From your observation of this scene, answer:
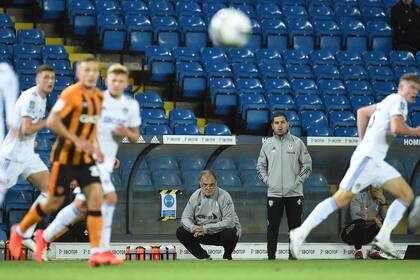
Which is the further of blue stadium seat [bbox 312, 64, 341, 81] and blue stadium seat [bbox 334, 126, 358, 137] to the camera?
blue stadium seat [bbox 312, 64, 341, 81]

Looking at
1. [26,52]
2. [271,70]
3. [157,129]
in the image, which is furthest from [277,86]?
[26,52]

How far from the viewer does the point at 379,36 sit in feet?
71.6

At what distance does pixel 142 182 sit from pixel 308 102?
4379 mm

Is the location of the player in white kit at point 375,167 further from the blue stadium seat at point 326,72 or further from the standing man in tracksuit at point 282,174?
the blue stadium seat at point 326,72

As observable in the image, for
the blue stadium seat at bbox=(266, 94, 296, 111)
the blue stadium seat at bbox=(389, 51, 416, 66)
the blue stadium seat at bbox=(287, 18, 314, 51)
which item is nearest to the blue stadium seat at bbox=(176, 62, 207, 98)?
the blue stadium seat at bbox=(266, 94, 296, 111)

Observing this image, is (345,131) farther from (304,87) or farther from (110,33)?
(110,33)

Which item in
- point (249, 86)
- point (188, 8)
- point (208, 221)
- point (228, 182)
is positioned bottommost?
point (208, 221)

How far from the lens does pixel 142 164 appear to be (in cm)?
1567

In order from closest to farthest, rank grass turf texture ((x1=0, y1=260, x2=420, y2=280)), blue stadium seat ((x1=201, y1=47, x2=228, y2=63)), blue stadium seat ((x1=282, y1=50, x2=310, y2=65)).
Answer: grass turf texture ((x1=0, y1=260, x2=420, y2=280)) → blue stadium seat ((x1=201, y1=47, x2=228, y2=63)) → blue stadium seat ((x1=282, y1=50, x2=310, y2=65))

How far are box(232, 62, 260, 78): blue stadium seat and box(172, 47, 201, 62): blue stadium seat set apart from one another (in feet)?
2.54

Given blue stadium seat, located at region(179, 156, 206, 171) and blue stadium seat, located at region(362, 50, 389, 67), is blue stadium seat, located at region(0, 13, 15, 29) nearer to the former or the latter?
blue stadium seat, located at region(179, 156, 206, 171)

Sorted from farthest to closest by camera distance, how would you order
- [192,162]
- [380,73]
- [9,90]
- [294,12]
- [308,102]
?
[294,12] → [380,73] → [308,102] → [192,162] → [9,90]

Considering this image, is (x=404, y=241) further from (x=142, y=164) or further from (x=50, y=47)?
(x=50, y=47)

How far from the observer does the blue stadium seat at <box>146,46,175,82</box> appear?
62.3 ft
